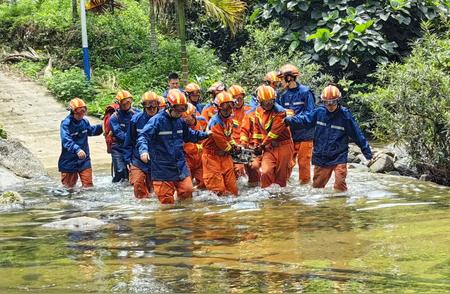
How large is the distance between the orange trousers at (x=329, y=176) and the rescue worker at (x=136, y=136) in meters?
2.40

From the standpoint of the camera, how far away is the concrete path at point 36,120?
52.8 feet

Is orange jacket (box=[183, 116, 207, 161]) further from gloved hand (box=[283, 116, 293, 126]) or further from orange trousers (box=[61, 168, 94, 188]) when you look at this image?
orange trousers (box=[61, 168, 94, 188])

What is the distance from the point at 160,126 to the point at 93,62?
15.0 meters

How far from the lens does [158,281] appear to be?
5.14 metres

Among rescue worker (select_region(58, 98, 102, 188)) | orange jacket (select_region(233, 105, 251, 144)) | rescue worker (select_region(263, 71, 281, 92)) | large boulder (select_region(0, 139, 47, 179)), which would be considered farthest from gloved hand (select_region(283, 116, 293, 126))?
large boulder (select_region(0, 139, 47, 179))

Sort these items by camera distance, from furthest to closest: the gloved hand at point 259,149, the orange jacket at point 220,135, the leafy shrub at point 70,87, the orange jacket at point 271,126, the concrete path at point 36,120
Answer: the leafy shrub at point 70,87
the concrete path at point 36,120
the gloved hand at point 259,149
the orange jacket at point 271,126
the orange jacket at point 220,135

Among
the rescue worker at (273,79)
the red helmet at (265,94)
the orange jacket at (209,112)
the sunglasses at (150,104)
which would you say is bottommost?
the orange jacket at (209,112)

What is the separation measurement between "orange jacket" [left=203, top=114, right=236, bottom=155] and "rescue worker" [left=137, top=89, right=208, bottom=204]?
0.38 meters

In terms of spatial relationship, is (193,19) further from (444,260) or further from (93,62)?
(444,260)

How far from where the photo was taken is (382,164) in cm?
1264

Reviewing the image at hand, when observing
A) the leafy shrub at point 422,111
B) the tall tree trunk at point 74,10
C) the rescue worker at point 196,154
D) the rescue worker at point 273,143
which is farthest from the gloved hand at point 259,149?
the tall tree trunk at point 74,10

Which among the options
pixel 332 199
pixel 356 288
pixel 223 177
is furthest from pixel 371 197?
pixel 356 288

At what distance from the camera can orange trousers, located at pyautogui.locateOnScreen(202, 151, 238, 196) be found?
33.1 ft

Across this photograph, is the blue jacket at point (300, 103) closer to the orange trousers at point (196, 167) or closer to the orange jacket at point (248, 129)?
the orange jacket at point (248, 129)
